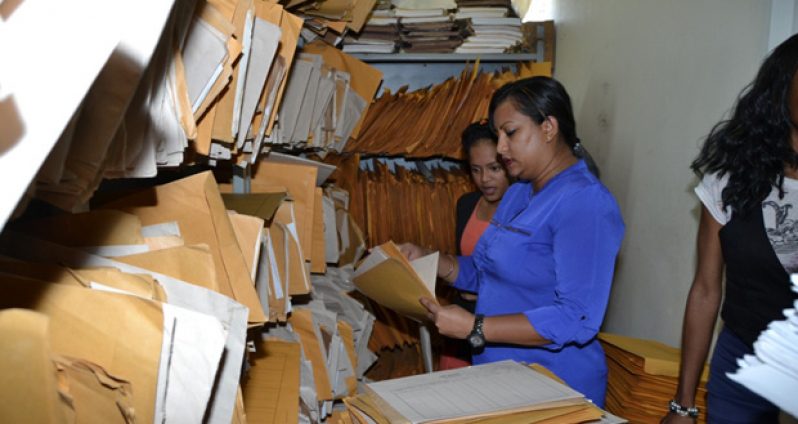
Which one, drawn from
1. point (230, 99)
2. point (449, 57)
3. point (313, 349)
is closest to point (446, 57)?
point (449, 57)

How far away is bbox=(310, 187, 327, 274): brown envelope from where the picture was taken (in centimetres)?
215

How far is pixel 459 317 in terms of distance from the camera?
67.7 inches

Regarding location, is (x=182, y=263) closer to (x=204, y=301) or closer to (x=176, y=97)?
(x=204, y=301)

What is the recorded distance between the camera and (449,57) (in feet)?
10.2

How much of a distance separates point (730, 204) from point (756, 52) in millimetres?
372

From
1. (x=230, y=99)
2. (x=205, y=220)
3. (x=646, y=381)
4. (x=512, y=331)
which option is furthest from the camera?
(x=646, y=381)

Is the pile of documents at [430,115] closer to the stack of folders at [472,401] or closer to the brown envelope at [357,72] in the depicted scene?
the brown envelope at [357,72]

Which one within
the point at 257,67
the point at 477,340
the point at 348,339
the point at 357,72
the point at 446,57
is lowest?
the point at 348,339

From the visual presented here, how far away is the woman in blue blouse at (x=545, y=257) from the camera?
158 centimetres

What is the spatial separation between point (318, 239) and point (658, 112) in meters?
1.07

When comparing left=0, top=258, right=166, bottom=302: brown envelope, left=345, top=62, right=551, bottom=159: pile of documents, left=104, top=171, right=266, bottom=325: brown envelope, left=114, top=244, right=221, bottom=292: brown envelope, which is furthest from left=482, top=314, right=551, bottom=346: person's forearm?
left=345, top=62, right=551, bottom=159: pile of documents

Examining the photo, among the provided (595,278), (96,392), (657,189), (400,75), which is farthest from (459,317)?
(400,75)

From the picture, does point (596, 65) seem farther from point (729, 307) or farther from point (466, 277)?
point (729, 307)

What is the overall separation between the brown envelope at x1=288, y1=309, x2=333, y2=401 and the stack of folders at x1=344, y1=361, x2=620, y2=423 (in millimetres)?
687
